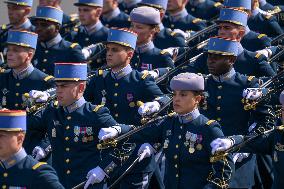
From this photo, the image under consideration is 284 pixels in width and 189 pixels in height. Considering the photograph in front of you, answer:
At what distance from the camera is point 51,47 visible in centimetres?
1741

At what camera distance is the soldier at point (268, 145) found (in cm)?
1209

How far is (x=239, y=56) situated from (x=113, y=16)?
4.44 m

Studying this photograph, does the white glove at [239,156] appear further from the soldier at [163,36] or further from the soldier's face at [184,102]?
the soldier at [163,36]

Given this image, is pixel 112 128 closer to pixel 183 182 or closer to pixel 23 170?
pixel 183 182

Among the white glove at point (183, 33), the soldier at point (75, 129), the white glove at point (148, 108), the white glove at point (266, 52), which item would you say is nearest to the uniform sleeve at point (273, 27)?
the white glove at point (183, 33)

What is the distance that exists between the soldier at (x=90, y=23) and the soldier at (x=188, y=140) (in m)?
5.79

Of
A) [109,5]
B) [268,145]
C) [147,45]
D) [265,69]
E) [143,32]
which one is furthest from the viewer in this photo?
[109,5]

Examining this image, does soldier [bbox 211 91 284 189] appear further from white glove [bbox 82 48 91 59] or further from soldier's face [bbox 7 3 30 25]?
soldier's face [bbox 7 3 30 25]

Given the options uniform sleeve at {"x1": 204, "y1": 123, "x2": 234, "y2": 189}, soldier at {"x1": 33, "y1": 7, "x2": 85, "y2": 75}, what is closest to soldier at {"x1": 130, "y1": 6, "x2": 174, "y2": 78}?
soldier at {"x1": 33, "y1": 7, "x2": 85, "y2": 75}

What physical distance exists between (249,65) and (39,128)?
3.55 metres

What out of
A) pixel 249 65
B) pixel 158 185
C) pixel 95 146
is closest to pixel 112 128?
pixel 95 146

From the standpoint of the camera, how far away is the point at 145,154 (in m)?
13.7

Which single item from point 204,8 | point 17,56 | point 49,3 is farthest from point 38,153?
point 204,8

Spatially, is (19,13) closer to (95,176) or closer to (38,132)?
(38,132)
